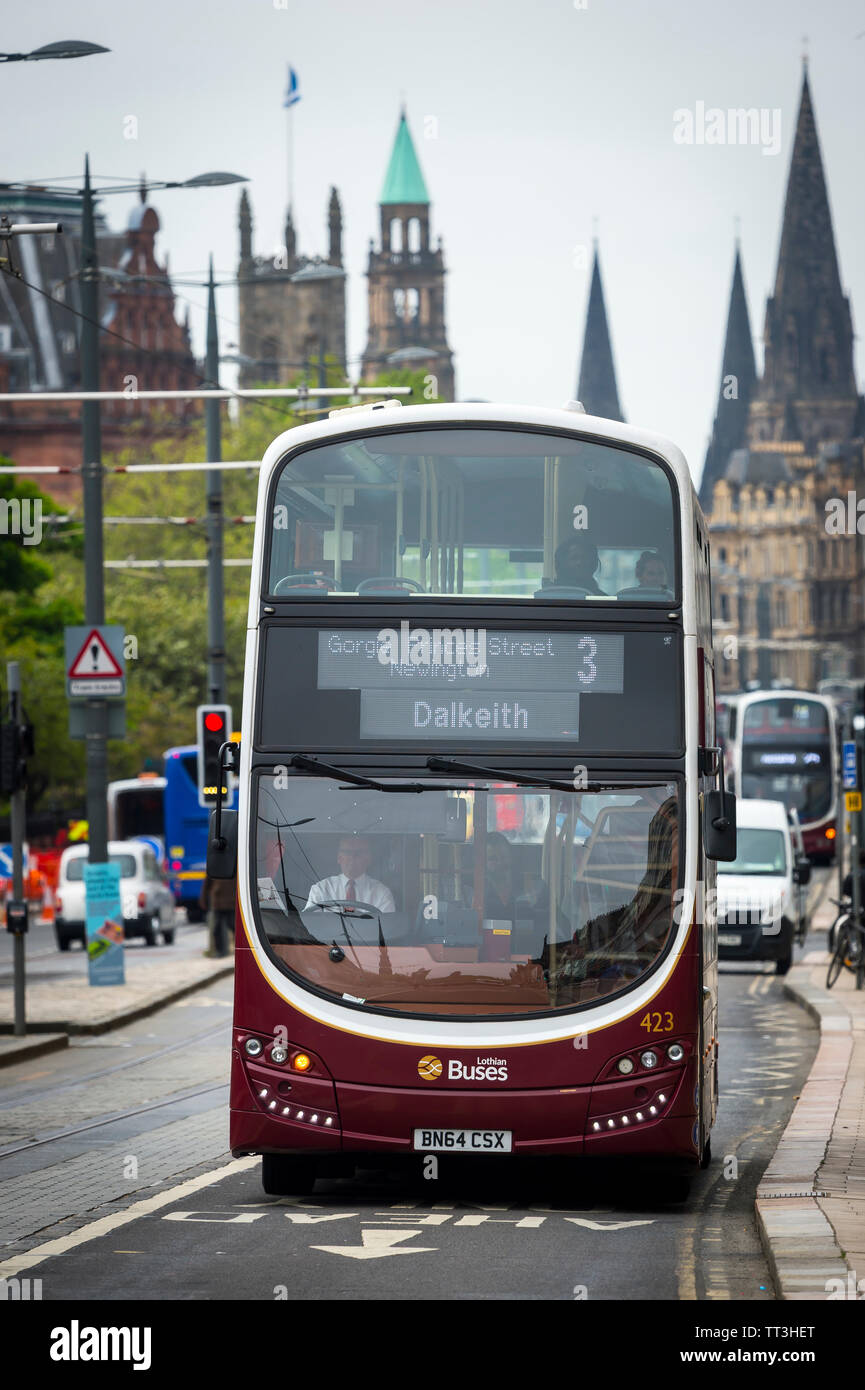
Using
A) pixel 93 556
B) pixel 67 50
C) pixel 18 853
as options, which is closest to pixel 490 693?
pixel 67 50

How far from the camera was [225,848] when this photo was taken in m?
11.1

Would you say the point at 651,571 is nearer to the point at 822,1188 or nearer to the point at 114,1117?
the point at 822,1188

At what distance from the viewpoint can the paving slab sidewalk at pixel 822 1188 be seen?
8.40 meters

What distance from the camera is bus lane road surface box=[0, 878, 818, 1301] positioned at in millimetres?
8711

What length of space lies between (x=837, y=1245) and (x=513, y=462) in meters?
4.13

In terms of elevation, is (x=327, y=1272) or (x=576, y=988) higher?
(x=576, y=988)

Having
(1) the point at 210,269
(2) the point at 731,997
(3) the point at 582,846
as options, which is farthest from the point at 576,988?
(1) the point at 210,269

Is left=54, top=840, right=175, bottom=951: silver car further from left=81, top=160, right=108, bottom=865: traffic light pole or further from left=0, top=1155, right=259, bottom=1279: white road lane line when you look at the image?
left=0, top=1155, right=259, bottom=1279: white road lane line

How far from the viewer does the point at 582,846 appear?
10.8 m

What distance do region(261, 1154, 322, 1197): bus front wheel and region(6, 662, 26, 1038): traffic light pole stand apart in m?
8.44

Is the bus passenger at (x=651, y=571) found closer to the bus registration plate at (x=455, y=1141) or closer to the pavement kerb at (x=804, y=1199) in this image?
the bus registration plate at (x=455, y=1141)
